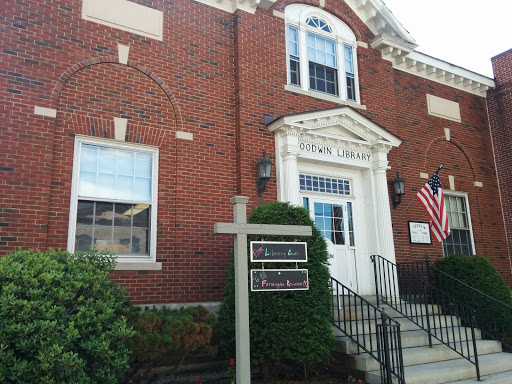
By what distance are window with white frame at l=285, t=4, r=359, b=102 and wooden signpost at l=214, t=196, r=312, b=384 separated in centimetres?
514

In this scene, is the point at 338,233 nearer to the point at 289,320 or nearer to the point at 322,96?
the point at 322,96

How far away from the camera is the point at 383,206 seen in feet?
31.7

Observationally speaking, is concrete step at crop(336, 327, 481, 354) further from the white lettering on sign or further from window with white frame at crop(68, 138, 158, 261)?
the white lettering on sign

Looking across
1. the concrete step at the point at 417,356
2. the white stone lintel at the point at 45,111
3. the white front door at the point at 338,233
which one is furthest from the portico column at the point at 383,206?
the white stone lintel at the point at 45,111

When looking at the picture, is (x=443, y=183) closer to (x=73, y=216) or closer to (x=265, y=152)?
(x=265, y=152)

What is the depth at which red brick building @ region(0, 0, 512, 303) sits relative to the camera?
710cm

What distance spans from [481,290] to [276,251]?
585 centimetres

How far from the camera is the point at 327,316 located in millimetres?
6402

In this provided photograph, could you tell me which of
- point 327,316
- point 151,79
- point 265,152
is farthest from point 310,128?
point 327,316

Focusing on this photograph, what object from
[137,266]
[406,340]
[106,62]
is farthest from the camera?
[106,62]

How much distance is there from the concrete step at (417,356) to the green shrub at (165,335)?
2.08m

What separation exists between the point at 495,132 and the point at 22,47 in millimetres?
12465

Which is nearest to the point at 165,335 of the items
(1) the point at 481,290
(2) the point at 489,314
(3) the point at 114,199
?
(3) the point at 114,199

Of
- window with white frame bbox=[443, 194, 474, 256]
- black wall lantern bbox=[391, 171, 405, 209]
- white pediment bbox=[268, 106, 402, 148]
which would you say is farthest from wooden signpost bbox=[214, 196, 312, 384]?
window with white frame bbox=[443, 194, 474, 256]
